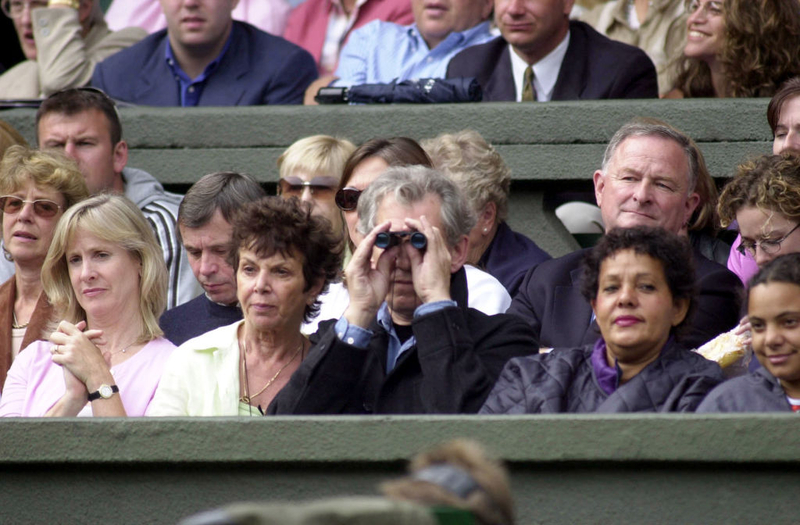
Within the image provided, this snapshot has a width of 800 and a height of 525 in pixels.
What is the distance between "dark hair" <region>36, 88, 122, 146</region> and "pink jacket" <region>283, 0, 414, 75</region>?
187 centimetres

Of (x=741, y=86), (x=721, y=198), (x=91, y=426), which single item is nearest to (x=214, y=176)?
(x=91, y=426)

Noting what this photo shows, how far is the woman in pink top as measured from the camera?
4281 mm

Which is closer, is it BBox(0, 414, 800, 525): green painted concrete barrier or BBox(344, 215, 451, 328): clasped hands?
BBox(0, 414, 800, 525): green painted concrete barrier

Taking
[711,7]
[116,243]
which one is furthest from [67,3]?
[711,7]

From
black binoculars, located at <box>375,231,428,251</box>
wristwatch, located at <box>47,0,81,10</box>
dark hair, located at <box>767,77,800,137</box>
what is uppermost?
wristwatch, located at <box>47,0,81,10</box>

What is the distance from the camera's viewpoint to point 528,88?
6238 millimetres

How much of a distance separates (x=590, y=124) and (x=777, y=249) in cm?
199

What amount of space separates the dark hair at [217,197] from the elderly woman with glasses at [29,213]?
1.58 feet

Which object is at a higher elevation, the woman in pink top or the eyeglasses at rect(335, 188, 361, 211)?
the eyeglasses at rect(335, 188, 361, 211)

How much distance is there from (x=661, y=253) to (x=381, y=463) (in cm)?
95

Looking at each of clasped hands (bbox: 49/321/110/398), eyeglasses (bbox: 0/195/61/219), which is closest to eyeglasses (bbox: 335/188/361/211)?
clasped hands (bbox: 49/321/110/398)

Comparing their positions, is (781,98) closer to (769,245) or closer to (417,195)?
(769,245)

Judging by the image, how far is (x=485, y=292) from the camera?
4484 millimetres

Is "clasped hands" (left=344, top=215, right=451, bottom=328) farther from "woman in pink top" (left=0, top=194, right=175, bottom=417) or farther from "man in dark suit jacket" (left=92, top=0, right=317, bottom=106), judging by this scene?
"man in dark suit jacket" (left=92, top=0, right=317, bottom=106)
